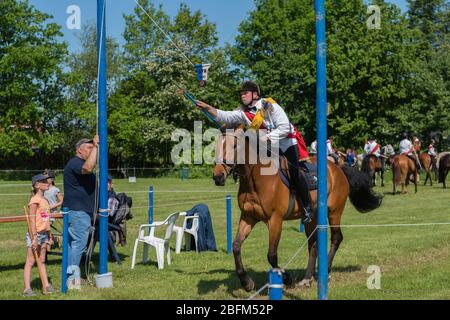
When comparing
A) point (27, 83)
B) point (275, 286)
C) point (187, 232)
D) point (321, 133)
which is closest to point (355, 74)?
point (27, 83)

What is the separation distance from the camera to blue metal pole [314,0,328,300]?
261 inches

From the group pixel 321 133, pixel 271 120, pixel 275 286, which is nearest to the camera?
pixel 275 286

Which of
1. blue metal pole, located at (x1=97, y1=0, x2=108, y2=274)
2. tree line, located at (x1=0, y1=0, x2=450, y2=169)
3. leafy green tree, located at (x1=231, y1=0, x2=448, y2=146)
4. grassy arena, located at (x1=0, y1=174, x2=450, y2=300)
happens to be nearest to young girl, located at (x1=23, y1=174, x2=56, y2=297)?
grassy arena, located at (x1=0, y1=174, x2=450, y2=300)

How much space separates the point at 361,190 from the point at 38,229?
540 centimetres

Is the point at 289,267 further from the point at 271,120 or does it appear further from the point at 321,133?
the point at 321,133

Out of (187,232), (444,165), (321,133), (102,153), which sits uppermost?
(321,133)

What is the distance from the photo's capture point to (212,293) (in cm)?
783

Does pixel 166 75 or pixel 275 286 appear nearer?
pixel 275 286

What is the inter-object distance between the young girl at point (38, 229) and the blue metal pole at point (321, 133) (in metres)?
3.73

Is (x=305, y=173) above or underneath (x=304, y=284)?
above

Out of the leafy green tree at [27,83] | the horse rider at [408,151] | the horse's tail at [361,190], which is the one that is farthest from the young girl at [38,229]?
the leafy green tree at [27,83]

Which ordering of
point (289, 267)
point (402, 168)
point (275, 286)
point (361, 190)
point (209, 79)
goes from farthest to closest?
point (209, 79)
point (402, 168)
point (361, 190)
point (289, 267)
point (275, 286)

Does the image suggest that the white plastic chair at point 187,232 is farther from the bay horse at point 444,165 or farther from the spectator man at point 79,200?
the bay horse at point 444,165

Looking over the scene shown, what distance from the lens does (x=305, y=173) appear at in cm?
841
